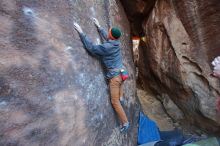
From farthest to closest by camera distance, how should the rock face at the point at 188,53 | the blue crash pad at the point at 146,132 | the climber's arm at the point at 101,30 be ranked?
the blue crash pad at the point at 146,132
the rock face at the point at 188,53
the climber's arm at the point at 101,30

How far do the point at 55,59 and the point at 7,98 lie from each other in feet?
2.54

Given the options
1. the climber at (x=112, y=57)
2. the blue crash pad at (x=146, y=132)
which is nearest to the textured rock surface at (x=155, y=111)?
the blue crash pad at (x=146, y=132)

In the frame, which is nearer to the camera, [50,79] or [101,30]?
[50,79]

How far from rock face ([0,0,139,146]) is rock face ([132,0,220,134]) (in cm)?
220

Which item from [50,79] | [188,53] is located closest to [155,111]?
[188,53]

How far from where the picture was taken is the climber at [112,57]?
12.2ft

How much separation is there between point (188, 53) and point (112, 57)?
7.34 feet

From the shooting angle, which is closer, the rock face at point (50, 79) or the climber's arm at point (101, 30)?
the rock face at point (50, 79)

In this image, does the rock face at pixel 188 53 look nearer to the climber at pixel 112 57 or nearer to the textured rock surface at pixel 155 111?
the textured rock surface at pixel 155 111

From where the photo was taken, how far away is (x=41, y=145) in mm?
2594

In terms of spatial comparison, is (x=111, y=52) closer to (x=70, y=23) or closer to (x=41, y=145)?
Answer: (x=70, y=23)

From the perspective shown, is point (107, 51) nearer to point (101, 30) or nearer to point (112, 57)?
point (112, 57)

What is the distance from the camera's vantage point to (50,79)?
9.25 ft

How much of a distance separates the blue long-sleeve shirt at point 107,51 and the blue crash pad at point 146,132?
6.02ft
